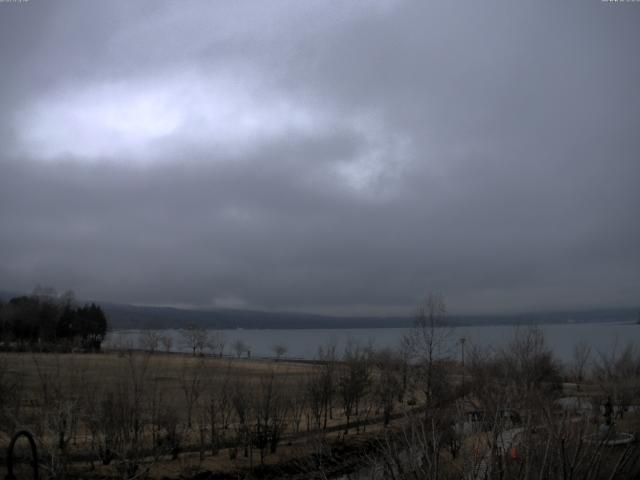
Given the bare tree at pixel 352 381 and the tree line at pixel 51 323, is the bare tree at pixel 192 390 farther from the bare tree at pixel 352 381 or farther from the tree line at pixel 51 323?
the tree line at pixel 51 323

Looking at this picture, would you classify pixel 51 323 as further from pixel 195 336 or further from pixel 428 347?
pixel 428 347

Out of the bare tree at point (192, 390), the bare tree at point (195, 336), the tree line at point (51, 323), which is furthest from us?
the bare tree at point (195, 336)

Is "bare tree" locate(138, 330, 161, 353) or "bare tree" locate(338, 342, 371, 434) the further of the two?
"bare tree" locate(138, 330, 161, 353)

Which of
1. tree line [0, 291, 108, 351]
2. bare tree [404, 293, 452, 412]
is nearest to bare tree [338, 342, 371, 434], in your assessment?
bare tree [404, 293, 452, 412]

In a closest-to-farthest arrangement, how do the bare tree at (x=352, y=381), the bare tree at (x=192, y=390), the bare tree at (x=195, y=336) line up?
the bare tree at (x=192, y=390) → the bare tree at (x=352, y=381) → the bare tree at (x=195, y=336)

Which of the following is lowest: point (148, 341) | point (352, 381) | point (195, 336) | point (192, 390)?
point (195, 336)

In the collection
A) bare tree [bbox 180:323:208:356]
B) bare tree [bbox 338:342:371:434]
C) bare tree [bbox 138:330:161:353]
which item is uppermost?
bare tree [bbox 138:330:161:353]

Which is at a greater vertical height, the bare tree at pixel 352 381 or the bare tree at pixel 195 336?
the bare tree at pixel 352 381

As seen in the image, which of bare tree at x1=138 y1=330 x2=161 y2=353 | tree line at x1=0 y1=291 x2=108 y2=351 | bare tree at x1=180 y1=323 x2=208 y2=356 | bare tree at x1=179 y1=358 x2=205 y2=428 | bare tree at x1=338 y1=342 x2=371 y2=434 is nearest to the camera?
bare tree at x1=179 y1=358 x2=205 y2=428

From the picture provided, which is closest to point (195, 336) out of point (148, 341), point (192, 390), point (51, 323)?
point (51, 323)

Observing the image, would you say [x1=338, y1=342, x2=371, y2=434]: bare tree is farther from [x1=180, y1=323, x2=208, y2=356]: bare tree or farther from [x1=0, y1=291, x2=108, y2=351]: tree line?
[x1=180, y1=323, x2=208, y2=356]: bare tree

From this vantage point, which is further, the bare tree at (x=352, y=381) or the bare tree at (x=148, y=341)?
the bare tree at (x=148, y=341)

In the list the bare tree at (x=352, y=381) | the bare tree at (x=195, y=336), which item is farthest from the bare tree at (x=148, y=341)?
the bare tree at (x=195, y=336)

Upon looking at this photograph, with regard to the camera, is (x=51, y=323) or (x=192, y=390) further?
(x=51, y=323)
